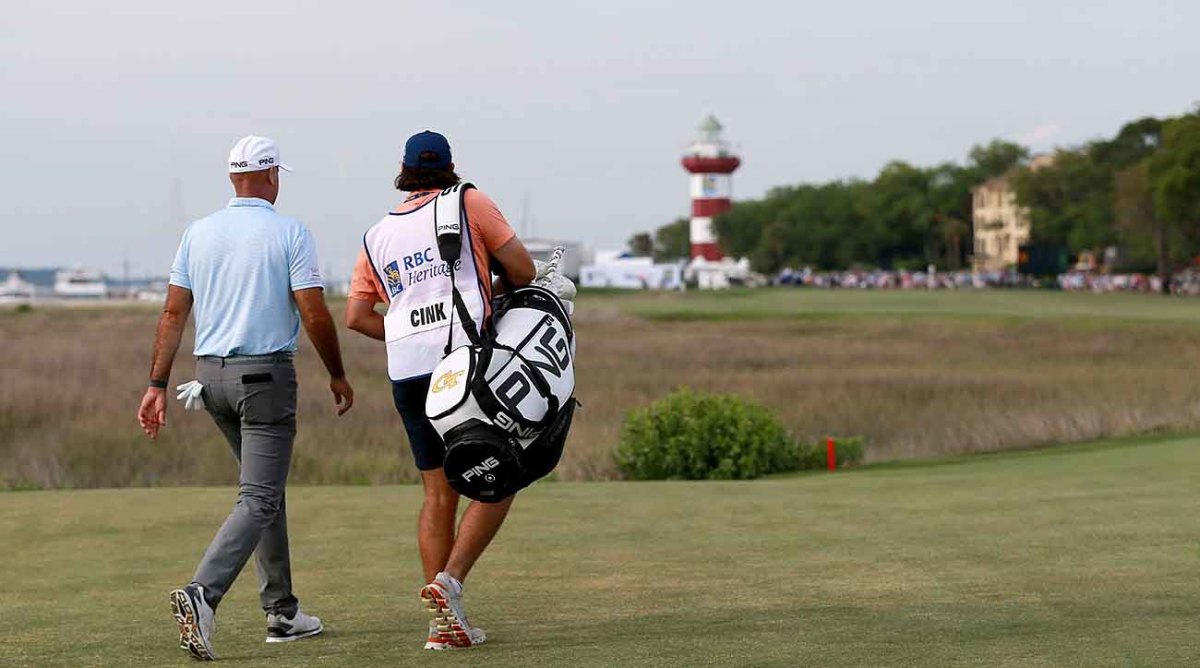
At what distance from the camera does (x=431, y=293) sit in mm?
7094

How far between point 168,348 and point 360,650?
1435mm

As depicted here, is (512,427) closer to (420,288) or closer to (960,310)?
(420,288)

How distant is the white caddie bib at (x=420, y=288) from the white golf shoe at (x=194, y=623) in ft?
3.62

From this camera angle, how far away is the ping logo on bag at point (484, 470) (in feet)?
22.6

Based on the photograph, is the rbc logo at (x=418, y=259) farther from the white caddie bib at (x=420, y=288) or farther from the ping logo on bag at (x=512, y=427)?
the ping logo on bag at (x=512, y=427)

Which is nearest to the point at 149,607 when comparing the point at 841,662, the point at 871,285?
the point at 841,662

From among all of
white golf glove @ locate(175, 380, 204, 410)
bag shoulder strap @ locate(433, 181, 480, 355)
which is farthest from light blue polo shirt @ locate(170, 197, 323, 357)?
bag shoulder strap @ locate(433, 181, 480, 355)

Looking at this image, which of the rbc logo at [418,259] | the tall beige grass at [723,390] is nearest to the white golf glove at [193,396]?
the rbc logo at [418,259]

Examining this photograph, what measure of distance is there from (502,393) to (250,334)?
1.16 meters

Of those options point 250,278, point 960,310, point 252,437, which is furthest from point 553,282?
point 960,310

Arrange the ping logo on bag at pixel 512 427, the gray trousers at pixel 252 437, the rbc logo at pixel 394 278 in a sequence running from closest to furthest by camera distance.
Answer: the ping logo on bag at pixel 512 427 → the rbc logo at pixel 394 278 → the gray trousers at pixel 252 437

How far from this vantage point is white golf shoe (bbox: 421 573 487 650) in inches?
277

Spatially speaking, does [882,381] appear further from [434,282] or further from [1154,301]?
[1154,301]

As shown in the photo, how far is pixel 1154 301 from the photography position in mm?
82312
